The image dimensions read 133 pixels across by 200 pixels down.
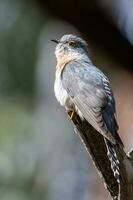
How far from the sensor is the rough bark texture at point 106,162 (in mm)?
2266

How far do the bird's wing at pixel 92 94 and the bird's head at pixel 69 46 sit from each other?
42cm

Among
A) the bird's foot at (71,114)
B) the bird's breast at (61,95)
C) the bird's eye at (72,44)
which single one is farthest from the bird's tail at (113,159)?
the bird's eye at (72,44)

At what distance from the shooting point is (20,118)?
7.17 m

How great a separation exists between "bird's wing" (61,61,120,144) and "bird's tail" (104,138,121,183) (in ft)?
0.09

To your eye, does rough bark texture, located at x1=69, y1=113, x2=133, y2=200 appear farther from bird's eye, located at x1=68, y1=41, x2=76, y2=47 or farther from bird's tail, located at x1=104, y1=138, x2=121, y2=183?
bird's eye, located at x1=68, y1=41, x2=76, y2=47

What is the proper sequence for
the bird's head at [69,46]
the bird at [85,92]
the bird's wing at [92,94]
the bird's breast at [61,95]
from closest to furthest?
1. the bird at [85,92]
2. the bird's wing at [92,94]
3. the bird's breast at [61,95]
4. the bird's head at [69,46]

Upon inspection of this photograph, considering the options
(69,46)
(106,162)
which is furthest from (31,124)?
(106,162)

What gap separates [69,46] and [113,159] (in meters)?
2.52

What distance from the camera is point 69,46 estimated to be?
480 centimetres

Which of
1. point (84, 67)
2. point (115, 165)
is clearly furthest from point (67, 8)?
point (84, 67)

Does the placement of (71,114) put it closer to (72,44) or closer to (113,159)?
(113,159)

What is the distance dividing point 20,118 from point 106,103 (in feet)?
13.8

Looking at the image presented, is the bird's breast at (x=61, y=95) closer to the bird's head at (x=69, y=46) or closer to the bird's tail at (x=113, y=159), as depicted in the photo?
the bird's head at (x=69, y=46)

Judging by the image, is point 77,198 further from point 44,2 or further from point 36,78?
point 44,2
